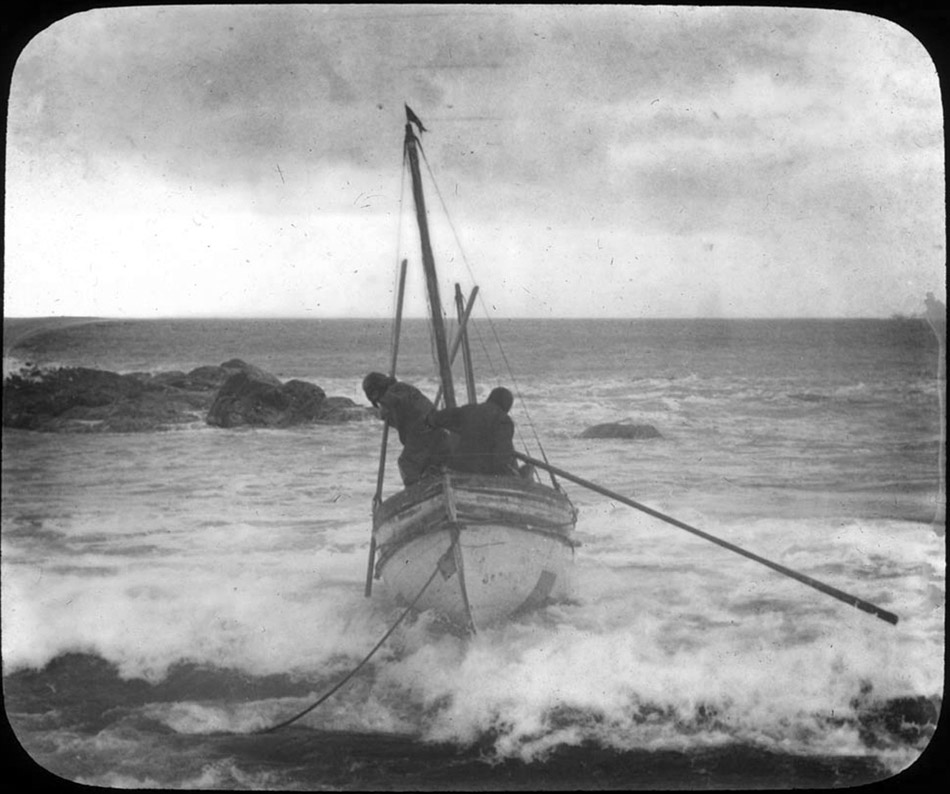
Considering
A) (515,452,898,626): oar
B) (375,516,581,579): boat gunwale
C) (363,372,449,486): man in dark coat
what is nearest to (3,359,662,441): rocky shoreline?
(515,452,898,626): oar

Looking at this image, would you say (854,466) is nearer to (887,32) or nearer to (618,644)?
(618,644)

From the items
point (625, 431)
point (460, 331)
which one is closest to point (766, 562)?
point (625, 431)

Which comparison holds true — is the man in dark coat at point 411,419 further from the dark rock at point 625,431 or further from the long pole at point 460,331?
the dark rock at point 625,431

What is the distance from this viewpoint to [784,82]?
4.66 m

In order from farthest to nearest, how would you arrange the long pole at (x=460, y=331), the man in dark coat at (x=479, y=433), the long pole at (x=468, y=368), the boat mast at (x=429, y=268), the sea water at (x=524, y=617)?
1. the long pole at (x=468, y=368)
2. the long pole at (x=460, y=331)
3. the man in dark coat at (x=479, y=433)
4. the boat mast at (x=429, y=268)
5. the sea water at (x=524, y=617)

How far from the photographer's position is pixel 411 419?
4.70 m

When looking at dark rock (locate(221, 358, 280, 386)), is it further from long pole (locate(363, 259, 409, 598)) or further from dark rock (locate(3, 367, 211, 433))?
long pole (locate(363, 259, 409, 598))

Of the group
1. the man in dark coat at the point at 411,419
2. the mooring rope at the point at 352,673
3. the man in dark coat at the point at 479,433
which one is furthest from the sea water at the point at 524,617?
the man in dark coat at the point at 479,433

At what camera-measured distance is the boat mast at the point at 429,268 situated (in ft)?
15.0

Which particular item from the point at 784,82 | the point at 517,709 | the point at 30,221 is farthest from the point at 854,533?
the point at 30,221

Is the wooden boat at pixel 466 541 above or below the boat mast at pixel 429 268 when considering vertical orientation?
below

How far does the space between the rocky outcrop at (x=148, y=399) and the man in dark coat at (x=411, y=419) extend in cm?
46

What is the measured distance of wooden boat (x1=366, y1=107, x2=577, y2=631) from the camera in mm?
4461

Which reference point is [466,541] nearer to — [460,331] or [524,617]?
[524,617]
